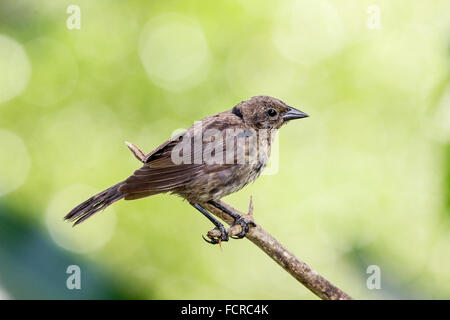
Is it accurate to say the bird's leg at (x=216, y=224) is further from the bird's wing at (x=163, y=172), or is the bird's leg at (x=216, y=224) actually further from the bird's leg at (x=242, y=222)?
the bird's wing at (x=163, y=172)

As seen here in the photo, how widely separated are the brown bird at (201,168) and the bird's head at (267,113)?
0.14 metres

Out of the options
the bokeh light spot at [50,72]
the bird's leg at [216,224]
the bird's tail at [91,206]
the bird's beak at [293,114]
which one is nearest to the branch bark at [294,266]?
the bird's leg at [216,224]

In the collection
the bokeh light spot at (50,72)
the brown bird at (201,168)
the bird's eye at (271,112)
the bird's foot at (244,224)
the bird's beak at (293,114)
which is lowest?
the bird's foot at (244,224)

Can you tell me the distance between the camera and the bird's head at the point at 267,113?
13.3 ft

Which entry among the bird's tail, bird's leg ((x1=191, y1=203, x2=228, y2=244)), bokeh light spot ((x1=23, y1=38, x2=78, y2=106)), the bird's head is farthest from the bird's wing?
bokeh light spot ((x1=23, y1=38, x2=78, y2=106))

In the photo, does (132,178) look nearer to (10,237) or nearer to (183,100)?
(10,237)

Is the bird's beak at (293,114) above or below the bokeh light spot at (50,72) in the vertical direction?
below

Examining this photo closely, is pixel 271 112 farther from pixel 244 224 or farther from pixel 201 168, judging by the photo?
pixel 244 224

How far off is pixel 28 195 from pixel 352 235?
2.97m

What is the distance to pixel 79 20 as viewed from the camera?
18.9 ft

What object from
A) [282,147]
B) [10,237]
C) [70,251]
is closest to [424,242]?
[282,147]

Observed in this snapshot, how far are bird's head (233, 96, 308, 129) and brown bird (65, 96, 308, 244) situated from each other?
0.14m

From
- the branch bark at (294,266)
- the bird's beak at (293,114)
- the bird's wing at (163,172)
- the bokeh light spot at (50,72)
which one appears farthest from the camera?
the bokeh light spot at (50,72)
